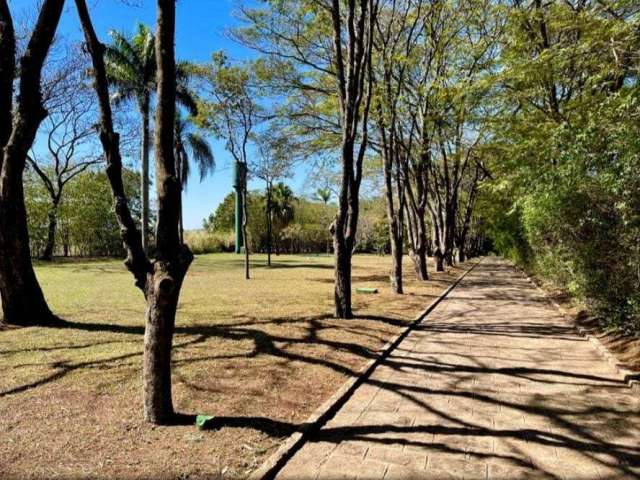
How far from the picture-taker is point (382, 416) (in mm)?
3746

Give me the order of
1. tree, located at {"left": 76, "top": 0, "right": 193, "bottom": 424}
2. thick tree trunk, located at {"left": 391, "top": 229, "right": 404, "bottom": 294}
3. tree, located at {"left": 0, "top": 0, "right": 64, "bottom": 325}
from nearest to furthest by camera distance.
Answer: tree, located at {"left": 76, "top": 0, "right": 193, "bottom": 424}, tree, located at {"left": 0, "top": 0, "right": 64, "bottom": 325}, thick tree trunk, located at {"left": 391, "top": 229, "right": 404, "bottom": 294}

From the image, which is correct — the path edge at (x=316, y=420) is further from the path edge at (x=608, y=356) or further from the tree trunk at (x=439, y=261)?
the tree trunk at (x=439, y=261)

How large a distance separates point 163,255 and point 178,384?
165 cm

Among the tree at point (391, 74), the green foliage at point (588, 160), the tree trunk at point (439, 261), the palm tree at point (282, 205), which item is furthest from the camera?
the palm tree at point (282, 205)

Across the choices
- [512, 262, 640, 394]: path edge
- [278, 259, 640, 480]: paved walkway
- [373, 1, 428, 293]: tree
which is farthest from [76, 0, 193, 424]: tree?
[373, 1, 428, 293]: tree

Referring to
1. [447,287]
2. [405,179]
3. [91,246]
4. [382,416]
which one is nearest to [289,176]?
[405,179]

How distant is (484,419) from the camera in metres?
3.69

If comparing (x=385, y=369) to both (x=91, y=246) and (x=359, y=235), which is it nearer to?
(x=91, y=246)

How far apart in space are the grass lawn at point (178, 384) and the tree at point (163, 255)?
33cm

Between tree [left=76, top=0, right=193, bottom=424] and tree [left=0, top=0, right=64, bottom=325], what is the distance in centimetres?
430

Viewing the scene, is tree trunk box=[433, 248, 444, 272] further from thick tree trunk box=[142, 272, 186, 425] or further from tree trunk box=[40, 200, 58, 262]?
tree trunk box=[40, 200, 58, 262]

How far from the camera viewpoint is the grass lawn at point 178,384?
2840 millimetres

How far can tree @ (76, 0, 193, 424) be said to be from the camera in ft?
10.5

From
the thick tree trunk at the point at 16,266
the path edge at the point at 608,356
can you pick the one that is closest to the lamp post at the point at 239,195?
the thick tree trunk at the point at 16,266
